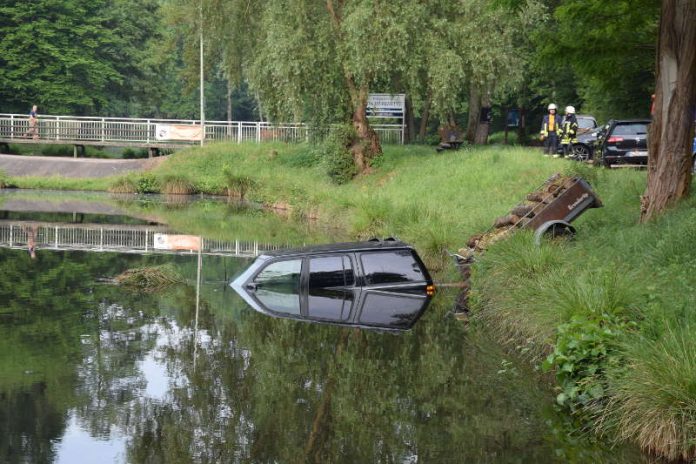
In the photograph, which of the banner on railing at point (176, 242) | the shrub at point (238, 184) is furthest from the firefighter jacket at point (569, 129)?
the shrub at point (238, 184)

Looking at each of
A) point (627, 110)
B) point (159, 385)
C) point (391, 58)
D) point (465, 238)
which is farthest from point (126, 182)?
point (159, 385)

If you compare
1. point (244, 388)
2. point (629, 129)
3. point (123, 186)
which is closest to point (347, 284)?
point (244, 388)

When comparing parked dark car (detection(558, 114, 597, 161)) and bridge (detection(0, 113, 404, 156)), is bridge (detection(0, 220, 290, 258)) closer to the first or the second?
parked dark car (detection(558, 114, 597, 161))

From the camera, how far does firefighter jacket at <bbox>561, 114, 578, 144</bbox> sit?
1314 inches

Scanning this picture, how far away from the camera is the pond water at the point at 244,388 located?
34.1 feet

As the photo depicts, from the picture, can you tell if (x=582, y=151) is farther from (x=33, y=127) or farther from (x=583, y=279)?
(x=33, y=127)

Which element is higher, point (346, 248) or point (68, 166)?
point (346, 248)

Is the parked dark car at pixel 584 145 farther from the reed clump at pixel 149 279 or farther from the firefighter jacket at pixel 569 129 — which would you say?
the reed clump at pixel 149 279

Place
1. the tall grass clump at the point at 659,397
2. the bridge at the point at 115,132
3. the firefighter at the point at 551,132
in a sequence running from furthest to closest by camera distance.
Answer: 1. the bridge at the point at 115,132
2. the firefighter at the point at 551,132
3. the tall grass clump at the point at 659,397

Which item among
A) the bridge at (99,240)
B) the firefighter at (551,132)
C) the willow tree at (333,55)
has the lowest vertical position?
the bridge at (99,240)

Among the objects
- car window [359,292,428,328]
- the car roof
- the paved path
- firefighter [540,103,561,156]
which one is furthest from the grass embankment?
the paved path

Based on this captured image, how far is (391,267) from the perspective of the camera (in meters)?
17.6

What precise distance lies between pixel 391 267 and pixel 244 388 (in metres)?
5.54

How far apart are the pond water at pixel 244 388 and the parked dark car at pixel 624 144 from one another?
13.5m
